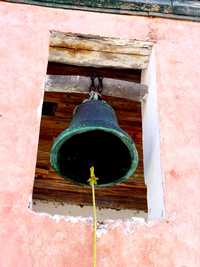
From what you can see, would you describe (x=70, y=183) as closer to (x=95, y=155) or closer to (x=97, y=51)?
(x=97, y=51)

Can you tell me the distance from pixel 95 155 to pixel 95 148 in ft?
0.12

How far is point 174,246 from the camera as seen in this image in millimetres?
2627

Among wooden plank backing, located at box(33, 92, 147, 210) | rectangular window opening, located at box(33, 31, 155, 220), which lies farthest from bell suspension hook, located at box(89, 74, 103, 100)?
wooden plank backing, located at box(33, 92, 147, 210)

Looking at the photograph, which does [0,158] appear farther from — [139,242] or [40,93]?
[139,242]

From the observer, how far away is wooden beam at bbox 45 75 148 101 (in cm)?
327

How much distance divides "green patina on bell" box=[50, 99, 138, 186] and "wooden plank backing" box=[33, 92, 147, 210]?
117 cm

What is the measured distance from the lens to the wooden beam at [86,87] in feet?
10.7

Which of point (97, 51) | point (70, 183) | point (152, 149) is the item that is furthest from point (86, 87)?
point (70, 183)

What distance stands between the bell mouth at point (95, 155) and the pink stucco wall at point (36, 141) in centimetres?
15

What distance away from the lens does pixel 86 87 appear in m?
3.28

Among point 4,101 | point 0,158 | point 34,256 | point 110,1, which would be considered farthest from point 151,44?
point 34,256

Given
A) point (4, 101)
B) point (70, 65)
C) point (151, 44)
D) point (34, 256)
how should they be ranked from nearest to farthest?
point (34, 256), point (4, 101), point (151, 44), point (70, 65)

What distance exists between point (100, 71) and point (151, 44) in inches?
23.2

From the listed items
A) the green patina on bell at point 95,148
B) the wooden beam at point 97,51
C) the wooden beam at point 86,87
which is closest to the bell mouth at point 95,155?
the green patina on bell at point 95,148
